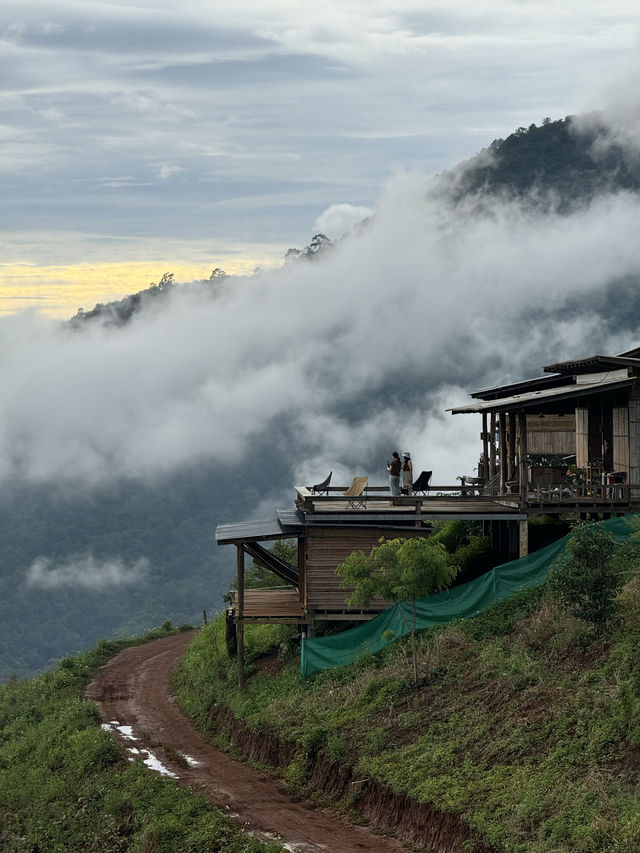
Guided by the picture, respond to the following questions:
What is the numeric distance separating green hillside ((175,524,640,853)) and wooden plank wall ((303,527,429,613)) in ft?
7.17

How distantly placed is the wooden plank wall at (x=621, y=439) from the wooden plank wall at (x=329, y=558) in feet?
20.0

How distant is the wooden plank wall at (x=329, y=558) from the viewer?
2955 centimetres

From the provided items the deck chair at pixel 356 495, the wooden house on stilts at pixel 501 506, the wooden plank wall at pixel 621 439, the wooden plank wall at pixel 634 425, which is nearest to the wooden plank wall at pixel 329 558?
the wooden house on stilts at pixel 501 506

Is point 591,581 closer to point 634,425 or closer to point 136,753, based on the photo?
point 634,425

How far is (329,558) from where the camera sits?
1168 inches

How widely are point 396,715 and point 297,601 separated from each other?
10.1 metres

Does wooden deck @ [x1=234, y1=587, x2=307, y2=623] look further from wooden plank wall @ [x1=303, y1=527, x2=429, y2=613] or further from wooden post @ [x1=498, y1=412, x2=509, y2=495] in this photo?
wooden post @ [x1=498, y1=412, x2=509, y2=495]

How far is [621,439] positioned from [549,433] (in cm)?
746

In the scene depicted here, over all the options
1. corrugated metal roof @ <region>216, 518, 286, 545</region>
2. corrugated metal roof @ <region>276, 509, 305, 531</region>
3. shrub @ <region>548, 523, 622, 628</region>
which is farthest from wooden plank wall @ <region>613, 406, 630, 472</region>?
corrugated metal roof @ <region>216, 518, 286, 545</region>

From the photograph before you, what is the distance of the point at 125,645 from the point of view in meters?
47.1

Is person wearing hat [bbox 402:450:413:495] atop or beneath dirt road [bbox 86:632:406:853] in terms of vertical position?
atop

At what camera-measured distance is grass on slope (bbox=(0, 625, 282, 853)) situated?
62.7ft

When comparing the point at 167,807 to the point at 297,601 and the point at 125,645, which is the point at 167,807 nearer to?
the point at 297,601

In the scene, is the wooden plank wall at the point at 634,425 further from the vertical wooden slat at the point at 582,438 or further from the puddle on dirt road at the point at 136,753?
the puddle on dirt road at the point at 136,753
